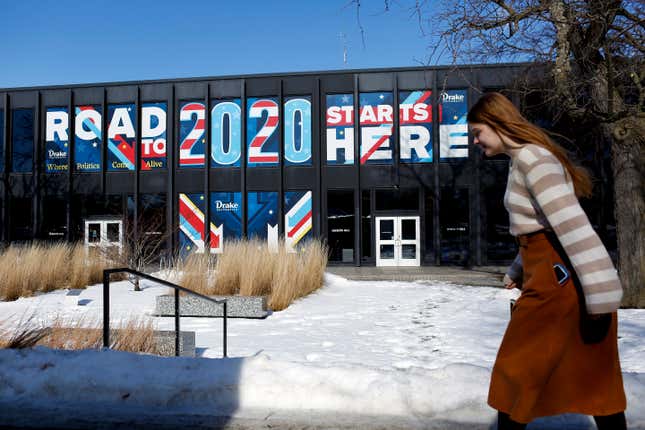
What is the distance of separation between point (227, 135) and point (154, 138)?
316 centimetres

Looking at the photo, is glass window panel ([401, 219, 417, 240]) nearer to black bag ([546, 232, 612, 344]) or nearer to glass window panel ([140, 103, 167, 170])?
glass window panel ([140, 103, 167, 170])

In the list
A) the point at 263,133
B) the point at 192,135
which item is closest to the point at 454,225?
the point at 263,133

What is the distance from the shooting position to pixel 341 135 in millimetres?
20469

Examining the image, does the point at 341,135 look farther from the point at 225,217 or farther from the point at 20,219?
the point at 20,219

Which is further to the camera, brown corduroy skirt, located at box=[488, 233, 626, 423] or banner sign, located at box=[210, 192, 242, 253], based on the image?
banner sign, located at box=[210, 192, 242, 253]

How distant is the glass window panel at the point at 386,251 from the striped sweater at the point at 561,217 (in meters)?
18.4

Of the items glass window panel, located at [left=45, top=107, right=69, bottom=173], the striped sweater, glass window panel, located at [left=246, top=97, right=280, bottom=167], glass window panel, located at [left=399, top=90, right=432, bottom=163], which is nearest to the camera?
the striped sweater

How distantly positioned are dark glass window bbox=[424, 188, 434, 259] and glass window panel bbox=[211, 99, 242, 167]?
7723mm

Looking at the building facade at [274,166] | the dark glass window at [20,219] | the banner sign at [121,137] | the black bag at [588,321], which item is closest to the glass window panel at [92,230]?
the building facade at [274,166]

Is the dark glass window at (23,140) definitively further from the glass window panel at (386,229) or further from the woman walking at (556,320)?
the woman walking at (556,320)

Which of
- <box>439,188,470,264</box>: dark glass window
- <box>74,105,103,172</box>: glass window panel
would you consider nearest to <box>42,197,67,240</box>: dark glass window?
<box>74,105,103,172</box>: glass window panel

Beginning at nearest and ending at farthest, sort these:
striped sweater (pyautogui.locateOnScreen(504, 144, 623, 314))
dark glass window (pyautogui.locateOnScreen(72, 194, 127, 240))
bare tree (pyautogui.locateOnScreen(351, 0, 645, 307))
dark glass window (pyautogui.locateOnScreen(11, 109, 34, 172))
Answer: striped sweater (pyautogui.locateOnScreen(504, 144, 623, 314)) → bare tree (pyautogui.locateOnScreen(351, 0, 645, 307)) → dark glass window (pyautogui.locateOnScreen(72, 194, 127, 240)) → dark glass window (pyautogui.locateOnScreen(11, 109, 34, 172))

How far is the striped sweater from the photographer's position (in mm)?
1631

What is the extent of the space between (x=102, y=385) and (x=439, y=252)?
1757 centimetres
